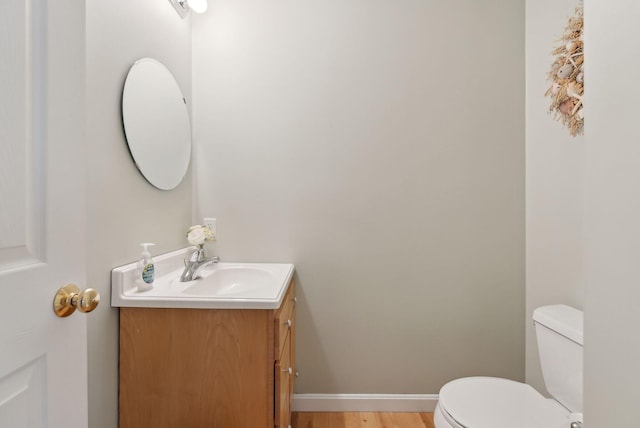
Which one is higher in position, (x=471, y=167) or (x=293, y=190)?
(x=471, y=167)

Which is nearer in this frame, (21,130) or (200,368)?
(21,130)

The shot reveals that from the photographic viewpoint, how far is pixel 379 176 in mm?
1771

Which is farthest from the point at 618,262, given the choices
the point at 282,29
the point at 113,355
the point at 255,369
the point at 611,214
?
the point at 282,29

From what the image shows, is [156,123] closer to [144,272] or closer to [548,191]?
[144,272]

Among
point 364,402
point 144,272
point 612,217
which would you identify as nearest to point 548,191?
point 612,217

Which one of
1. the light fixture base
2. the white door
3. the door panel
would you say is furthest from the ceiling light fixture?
the door panel

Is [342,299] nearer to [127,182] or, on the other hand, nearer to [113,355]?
[113,355]

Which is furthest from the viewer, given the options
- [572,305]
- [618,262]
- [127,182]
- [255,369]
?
[572,305]

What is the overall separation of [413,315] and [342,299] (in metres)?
0.43

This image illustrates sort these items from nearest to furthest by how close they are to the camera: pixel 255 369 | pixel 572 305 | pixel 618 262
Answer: pixel 618 262 → pixel 255 369 → pixel 572 305

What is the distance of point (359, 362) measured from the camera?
1.78m

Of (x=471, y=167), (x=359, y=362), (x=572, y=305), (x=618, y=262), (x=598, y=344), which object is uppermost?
(x=471, y=167)

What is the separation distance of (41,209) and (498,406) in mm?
1620

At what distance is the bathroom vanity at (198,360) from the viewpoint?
1067mm
